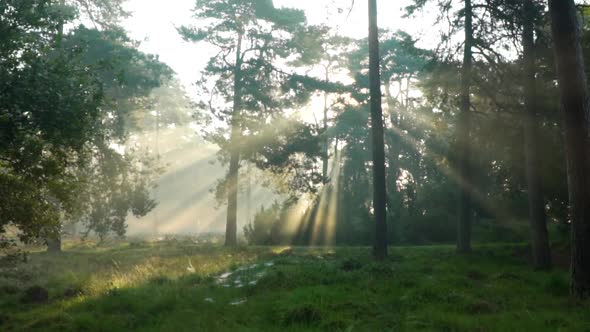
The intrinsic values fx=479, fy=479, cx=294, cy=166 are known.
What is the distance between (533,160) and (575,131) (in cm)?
598

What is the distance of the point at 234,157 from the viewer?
32.5 metres

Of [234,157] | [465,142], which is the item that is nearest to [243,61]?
[234,157]

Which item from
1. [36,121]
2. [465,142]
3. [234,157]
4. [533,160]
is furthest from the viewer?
[234,157]

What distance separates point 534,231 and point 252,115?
19.5 m

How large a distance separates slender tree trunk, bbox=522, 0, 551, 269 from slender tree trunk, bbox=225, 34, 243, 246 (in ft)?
58.8

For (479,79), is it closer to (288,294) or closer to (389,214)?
(288,294)

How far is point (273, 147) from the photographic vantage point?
30.7 m

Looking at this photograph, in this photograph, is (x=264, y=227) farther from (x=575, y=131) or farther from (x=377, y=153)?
(x=575, y=131)

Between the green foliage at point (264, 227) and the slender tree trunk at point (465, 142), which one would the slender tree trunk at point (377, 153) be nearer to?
the slender tree trunk at point (465, 142)

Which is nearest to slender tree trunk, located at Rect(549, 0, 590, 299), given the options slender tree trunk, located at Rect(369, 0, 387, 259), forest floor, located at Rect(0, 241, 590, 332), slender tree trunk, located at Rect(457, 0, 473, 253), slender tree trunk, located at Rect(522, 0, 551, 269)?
forest floor, located at Rect(0, 241, 590, 332)

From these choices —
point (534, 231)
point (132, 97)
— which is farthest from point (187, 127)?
point (534, 231)

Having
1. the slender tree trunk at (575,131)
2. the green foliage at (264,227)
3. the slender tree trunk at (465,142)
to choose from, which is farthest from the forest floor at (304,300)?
the green foliage at (264,227)

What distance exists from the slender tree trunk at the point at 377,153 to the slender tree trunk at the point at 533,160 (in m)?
5.21

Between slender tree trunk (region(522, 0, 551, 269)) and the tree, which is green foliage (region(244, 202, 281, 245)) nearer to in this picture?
the tree
